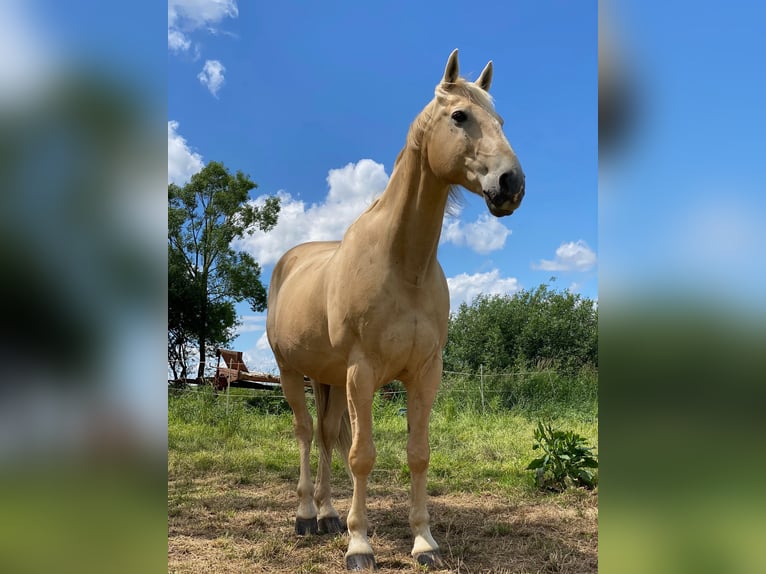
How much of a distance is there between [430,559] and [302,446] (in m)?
1.67

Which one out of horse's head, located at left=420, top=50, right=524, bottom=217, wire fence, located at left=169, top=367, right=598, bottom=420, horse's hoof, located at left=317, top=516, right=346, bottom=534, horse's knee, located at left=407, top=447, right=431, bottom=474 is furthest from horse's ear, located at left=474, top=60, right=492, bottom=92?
wire fence, located at left=169, top=367, right=598, bottom=420

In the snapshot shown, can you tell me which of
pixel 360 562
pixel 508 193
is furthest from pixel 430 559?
pixel 508 193

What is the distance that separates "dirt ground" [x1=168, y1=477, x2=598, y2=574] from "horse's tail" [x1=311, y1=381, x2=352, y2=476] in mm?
626

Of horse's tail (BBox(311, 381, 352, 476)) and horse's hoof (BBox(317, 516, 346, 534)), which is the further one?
horse's tail (BBox(311, 381, 352, 476))

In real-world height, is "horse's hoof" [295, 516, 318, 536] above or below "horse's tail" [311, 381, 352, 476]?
below

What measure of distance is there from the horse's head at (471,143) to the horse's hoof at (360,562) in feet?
7.66

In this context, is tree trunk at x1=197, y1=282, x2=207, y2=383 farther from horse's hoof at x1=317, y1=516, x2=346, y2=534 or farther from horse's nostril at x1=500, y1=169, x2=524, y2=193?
horse's nostril at x1=500, y1=169, x2=524, y2=193

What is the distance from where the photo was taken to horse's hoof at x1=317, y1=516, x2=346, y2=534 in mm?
4223

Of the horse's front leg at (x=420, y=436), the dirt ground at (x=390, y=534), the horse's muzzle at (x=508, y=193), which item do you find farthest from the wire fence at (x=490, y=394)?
the horse's muzzle at (x=508, y=193)

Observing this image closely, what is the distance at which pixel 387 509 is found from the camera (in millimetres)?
4750

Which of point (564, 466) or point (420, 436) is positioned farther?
point (564, 466)
